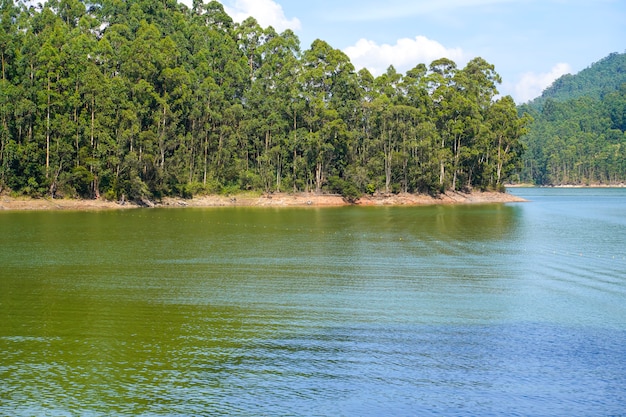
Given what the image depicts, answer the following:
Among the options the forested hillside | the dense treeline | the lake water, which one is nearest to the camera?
the lake water

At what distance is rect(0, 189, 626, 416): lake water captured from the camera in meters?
12.3

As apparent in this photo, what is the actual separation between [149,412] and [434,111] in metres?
82.5

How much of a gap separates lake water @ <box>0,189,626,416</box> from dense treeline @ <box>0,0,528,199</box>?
116ft

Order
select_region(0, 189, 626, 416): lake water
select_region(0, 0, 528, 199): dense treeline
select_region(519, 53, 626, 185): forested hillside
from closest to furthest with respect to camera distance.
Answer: select_region(0, 189, 626, 416): lake water → select_region(0, 0, 528, 199): dense treeline → select_region(519, 53, 626, 185): forested hillside

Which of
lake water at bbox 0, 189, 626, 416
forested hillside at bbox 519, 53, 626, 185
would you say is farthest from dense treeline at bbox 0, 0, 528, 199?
forested hillside at bbox 519, 53, 626, 185

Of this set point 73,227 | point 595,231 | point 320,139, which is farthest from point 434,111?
point 73,227

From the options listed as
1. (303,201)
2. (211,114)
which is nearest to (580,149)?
(303,201)

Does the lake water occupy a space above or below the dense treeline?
below

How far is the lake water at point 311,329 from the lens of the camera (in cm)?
1228

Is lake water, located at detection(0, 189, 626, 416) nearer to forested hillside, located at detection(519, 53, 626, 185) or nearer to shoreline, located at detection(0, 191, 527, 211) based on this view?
shoreline, located at detection(0, 191, 527, 211)

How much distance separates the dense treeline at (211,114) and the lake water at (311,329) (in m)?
35.2

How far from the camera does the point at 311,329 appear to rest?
663 inches

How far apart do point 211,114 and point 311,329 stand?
6911cm

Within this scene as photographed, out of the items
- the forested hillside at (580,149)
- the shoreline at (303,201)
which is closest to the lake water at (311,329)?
the shoreline at (303,201)
